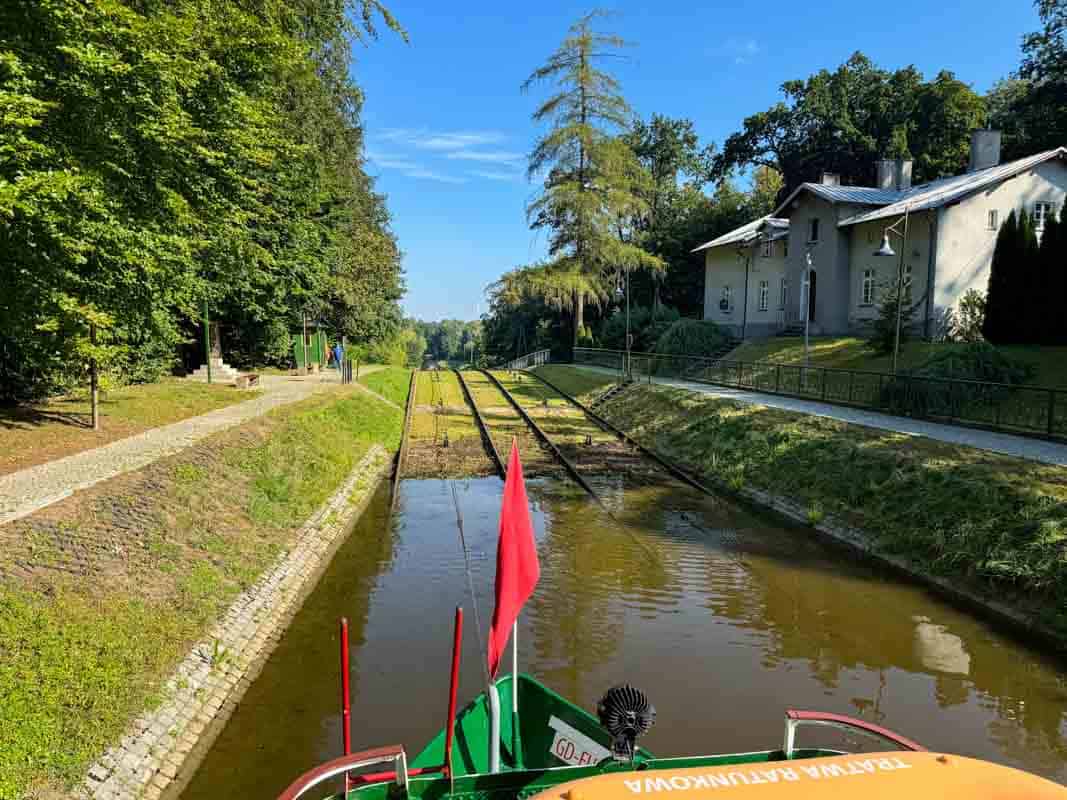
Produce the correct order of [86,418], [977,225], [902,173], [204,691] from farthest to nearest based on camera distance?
[902,173] → [977,225] → [86,418] → [204,691]

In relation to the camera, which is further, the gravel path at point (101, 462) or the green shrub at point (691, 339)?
the green shrub at point (691, 339)

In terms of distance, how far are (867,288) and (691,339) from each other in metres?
9.65

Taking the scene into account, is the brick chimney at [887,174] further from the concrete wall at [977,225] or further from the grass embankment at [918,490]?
the grass embankment at [918,490]

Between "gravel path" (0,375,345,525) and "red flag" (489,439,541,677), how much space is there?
7.58 m

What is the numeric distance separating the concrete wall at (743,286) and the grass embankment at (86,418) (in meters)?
30.6

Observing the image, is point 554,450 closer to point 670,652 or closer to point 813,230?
point 670,652

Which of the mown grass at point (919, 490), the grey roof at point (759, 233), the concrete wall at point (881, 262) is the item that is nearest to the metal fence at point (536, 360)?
the grey roof at point (759, 233)

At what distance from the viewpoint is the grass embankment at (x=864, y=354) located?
2205 centimetres

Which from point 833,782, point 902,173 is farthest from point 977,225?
point 833,782

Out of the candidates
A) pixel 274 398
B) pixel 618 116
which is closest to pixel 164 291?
pixel 274 398

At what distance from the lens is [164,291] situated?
15.2m

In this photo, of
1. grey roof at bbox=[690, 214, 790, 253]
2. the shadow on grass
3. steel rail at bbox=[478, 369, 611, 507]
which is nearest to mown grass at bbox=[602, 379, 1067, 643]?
steel rail at bbox=[478, 369, 611, 507]

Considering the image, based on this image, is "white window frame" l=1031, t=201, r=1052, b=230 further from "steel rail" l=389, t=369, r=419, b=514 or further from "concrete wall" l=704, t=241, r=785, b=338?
"steel rail" l=389, t=369, r=419, b=514

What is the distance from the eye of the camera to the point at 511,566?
461cm
